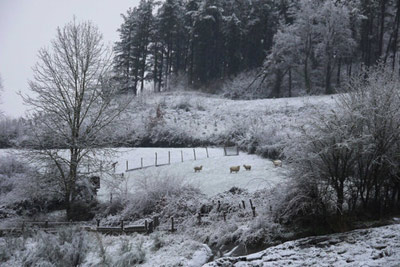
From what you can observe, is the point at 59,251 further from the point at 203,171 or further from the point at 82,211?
the point at 203,171

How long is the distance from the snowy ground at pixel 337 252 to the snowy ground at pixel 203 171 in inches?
113

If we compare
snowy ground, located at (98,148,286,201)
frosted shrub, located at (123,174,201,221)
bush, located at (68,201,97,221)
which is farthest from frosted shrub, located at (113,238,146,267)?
bush, located at (68,201,97,221)

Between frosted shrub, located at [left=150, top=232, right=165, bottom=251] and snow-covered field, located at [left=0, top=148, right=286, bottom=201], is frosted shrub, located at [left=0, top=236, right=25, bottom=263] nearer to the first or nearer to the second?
frosted shrub, located at [left=150, top=232, right=165, bottom=251]

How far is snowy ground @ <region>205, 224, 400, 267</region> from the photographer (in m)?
7.49

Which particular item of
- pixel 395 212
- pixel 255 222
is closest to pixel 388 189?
pixel 395 212

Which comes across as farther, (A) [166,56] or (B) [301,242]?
(A) [166,56]

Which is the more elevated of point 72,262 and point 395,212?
point 395,212

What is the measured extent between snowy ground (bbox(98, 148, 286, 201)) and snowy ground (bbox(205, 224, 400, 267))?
286 cm

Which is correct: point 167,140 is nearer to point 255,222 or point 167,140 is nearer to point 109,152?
point 109,152

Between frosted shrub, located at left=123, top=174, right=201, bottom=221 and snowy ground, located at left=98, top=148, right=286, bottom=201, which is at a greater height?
snowy ground, located at left=98, top=148, right=286, bottom=201

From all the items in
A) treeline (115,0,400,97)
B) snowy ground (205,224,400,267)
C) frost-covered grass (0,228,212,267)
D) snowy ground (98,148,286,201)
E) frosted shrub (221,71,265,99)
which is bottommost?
frost-covered grass (0,228,212,267)

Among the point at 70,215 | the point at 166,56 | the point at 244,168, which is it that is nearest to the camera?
the point at 70,215

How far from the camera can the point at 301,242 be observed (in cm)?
930

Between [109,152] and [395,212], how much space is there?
1309cm
